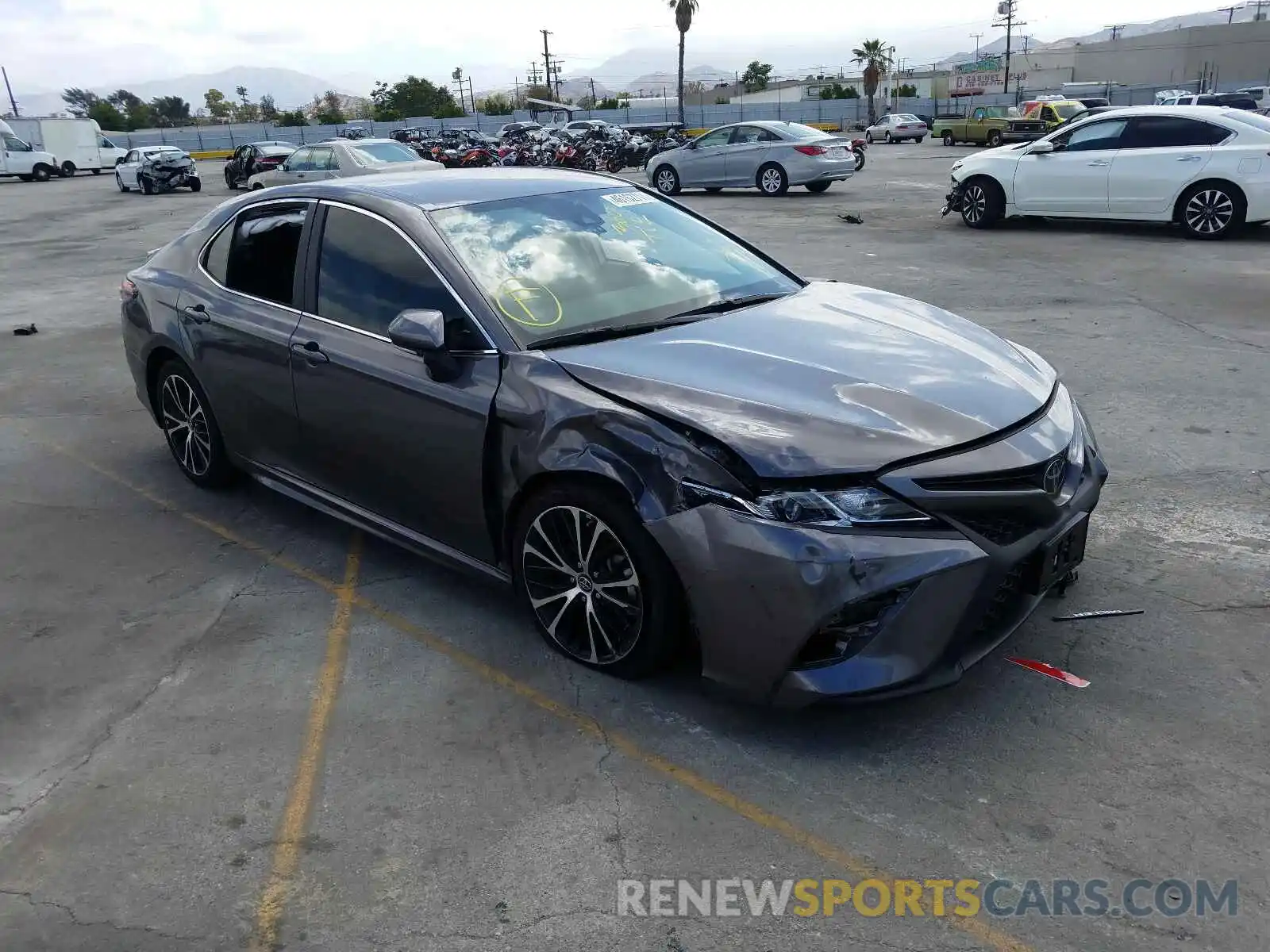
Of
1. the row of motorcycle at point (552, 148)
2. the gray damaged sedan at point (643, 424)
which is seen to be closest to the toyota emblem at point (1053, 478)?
the gray damaged sedan at point (643, 424)

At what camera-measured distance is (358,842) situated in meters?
2.93

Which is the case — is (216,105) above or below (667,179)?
above

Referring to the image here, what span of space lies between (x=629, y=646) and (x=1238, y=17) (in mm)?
185259

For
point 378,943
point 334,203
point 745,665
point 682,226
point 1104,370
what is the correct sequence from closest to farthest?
point 378,943, point 745,665, point 334,203, point 682,226, point 1104,370

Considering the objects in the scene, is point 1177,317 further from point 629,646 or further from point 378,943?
point 378,943

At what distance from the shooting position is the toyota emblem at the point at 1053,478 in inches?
129

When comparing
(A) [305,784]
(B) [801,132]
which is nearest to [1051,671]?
(A) [305,784]

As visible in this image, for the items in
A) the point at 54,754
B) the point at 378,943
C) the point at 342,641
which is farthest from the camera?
the point at 342,641

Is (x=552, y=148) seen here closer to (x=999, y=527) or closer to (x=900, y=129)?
(x=900, y=129)

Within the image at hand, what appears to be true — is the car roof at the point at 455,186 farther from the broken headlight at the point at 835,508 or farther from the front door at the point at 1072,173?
the front door at the point at 1072,173

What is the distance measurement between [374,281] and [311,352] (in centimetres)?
42

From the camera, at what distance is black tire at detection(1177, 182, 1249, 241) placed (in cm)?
1264

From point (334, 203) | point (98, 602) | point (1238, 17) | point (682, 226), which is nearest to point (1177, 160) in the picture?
point (682, 226)

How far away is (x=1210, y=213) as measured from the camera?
12.9 m
